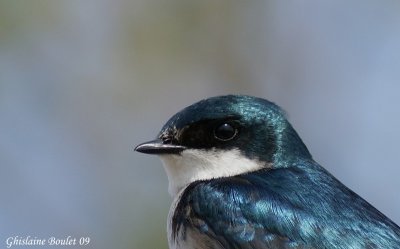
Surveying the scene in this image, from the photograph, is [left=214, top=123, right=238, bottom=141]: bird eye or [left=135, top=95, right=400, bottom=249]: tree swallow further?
[left=214, top=123, right=238, bottom=141]: bird eye

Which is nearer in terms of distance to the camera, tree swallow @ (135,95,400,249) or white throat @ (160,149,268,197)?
tree swallow @ (135,95,400,249)

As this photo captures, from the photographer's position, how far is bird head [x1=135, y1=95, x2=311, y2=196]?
121 inches

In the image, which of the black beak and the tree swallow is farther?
the black beak

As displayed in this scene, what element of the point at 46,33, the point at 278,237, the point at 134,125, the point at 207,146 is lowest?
the point at 278,237

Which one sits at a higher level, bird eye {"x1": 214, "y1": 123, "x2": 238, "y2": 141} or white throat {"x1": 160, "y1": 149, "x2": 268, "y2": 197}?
bird eye {"x1": 214, "y1": 123, "x2": 238, "y2": 141}

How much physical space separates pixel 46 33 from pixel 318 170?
62.8 inches

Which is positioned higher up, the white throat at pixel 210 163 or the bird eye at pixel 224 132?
the bird eye at pixel 224 132

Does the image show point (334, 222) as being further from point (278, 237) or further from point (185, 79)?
point (185, 79)

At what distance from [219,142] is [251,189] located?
15 centimetres

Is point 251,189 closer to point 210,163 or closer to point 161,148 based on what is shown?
point 210,163

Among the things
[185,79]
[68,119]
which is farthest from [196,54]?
[68,119]

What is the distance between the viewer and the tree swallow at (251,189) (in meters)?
2.88

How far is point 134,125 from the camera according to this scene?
4.36m

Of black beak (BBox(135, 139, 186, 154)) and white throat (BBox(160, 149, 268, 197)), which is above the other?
black beak (BBox(135, 139, 186, 154))
